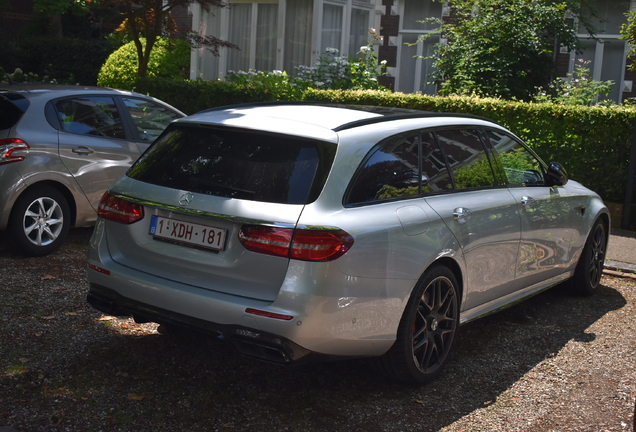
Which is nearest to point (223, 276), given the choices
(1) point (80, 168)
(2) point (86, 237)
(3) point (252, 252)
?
(3) point (252, 252)

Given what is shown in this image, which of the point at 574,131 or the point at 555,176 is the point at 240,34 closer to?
the point at 574,131

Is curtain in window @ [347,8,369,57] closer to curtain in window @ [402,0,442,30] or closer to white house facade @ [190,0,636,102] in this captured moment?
white house facade @ [190,0,636,102]

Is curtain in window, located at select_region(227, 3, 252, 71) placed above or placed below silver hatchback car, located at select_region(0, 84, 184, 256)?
above

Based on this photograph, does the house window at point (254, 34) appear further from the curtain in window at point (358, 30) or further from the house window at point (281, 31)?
the curtain in window at point (358, 30)

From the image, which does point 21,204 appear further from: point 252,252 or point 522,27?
point 522,27

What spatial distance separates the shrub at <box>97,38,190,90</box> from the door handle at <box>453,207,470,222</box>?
47.9 ft

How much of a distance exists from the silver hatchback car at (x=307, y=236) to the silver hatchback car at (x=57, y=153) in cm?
276

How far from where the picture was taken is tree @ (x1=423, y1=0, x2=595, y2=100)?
1394cm

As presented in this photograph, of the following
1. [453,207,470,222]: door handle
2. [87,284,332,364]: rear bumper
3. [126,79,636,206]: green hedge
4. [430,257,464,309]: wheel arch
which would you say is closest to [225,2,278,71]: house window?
[126,79,636,206]: green hedge

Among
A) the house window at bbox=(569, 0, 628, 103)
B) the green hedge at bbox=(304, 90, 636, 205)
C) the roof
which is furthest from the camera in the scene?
the house window at bbox=(569, 0, 628, 103)

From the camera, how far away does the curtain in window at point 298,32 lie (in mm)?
16953

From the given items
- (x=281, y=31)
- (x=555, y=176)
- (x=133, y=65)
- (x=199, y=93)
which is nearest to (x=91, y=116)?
(x=555, y=176)

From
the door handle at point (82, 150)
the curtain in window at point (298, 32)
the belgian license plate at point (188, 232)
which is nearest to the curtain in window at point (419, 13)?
the curtain in window at point (298, 32)

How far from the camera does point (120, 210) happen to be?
14.4ft
